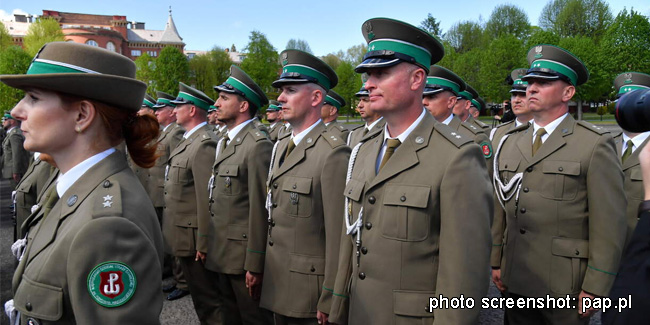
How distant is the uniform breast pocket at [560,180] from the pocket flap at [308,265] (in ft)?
6.17

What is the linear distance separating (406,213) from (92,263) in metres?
1.56

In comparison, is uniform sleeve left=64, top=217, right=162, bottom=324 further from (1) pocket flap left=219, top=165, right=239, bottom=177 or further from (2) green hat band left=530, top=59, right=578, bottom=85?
(2) green hat band left=530, top=59, right=578, bottom=85

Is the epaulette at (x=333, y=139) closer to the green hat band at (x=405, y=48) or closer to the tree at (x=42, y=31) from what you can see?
the green hat band at (x=405, y=48)

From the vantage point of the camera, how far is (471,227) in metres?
2.29

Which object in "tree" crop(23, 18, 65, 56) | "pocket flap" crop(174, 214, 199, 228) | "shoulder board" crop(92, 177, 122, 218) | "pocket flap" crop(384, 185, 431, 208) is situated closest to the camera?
"shoulder board" crop(92, 177, 122, 218)

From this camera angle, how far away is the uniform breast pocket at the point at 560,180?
3428mm

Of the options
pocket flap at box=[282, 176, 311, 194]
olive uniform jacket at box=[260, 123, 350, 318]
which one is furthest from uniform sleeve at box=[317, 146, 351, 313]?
pocket flap at box=[282, 176, 311, 194]

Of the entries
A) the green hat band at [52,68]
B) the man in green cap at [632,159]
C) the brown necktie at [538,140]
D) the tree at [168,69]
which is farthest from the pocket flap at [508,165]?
the tree at [168,69]

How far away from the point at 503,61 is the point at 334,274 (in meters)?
50.1

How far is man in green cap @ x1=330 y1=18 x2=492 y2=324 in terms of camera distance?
7.57 ft

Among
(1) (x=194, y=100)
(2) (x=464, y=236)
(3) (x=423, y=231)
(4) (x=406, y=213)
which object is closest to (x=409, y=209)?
(4) (x=406, y=213)

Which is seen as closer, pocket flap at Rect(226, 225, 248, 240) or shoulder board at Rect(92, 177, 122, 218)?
shoulder board at Rect(92, 177, 122, 218)

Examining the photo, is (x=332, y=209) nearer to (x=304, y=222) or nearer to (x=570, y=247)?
(x=304, y=222)

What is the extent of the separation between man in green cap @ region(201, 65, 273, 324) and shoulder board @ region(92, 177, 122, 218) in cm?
224
